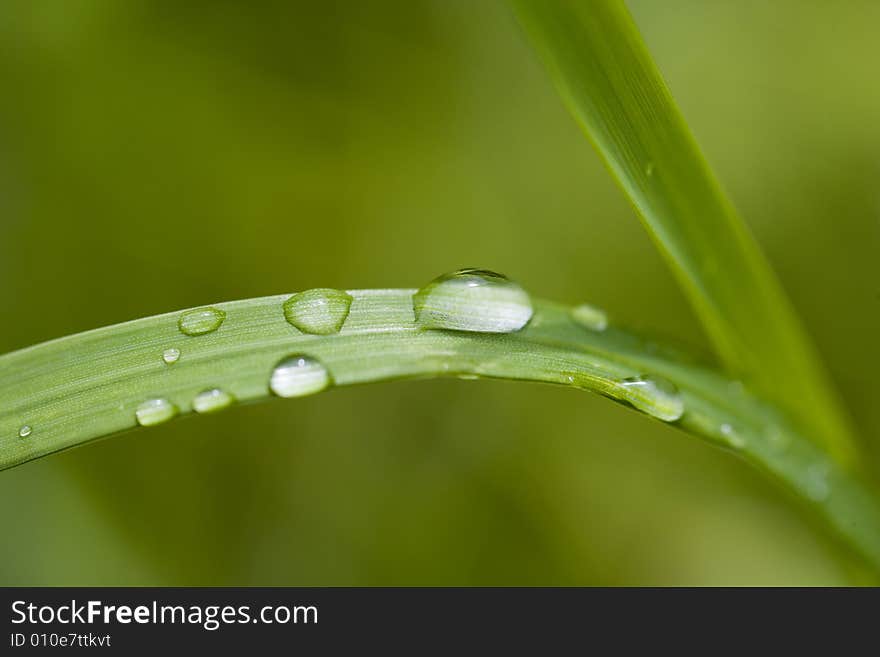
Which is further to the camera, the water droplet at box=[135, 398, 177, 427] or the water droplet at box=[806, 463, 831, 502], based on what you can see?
the water droplet at box=[806, 463, 831, 502]

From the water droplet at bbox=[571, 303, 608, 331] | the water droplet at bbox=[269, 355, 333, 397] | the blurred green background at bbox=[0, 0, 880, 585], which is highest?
the blurred green background at bbox=[0, 0, 880, 585]

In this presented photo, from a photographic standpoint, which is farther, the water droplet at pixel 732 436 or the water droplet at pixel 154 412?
the water droplet at pixel 732 436

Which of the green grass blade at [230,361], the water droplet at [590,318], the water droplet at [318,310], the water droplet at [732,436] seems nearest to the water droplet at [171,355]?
the green grass blade at [230,361]

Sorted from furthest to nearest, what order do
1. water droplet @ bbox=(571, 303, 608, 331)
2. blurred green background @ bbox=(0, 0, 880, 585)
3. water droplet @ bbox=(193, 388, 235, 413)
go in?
blurred green background @ bbox=(0, 0, 880, 585)
water droplet @ bbox=(571, 303, 608, 331)
water droplet @ bbox=(193, 388, 235, 413)

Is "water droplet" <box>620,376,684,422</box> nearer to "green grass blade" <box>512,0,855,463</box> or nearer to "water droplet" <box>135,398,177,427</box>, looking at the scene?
"green grass blade" <box>512,0,855,463</box>

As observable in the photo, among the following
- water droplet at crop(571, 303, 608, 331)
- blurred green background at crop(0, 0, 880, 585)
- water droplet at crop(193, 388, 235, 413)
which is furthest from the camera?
blurred green background at crop(0, 0, 880, 585)

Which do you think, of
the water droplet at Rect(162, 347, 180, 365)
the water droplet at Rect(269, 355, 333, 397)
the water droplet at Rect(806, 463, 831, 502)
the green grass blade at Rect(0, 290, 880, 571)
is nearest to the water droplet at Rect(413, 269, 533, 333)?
the green grass blade at Rect(0, 290, 880, 571)

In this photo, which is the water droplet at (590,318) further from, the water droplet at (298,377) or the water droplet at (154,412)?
the water droplet at (154,412)
